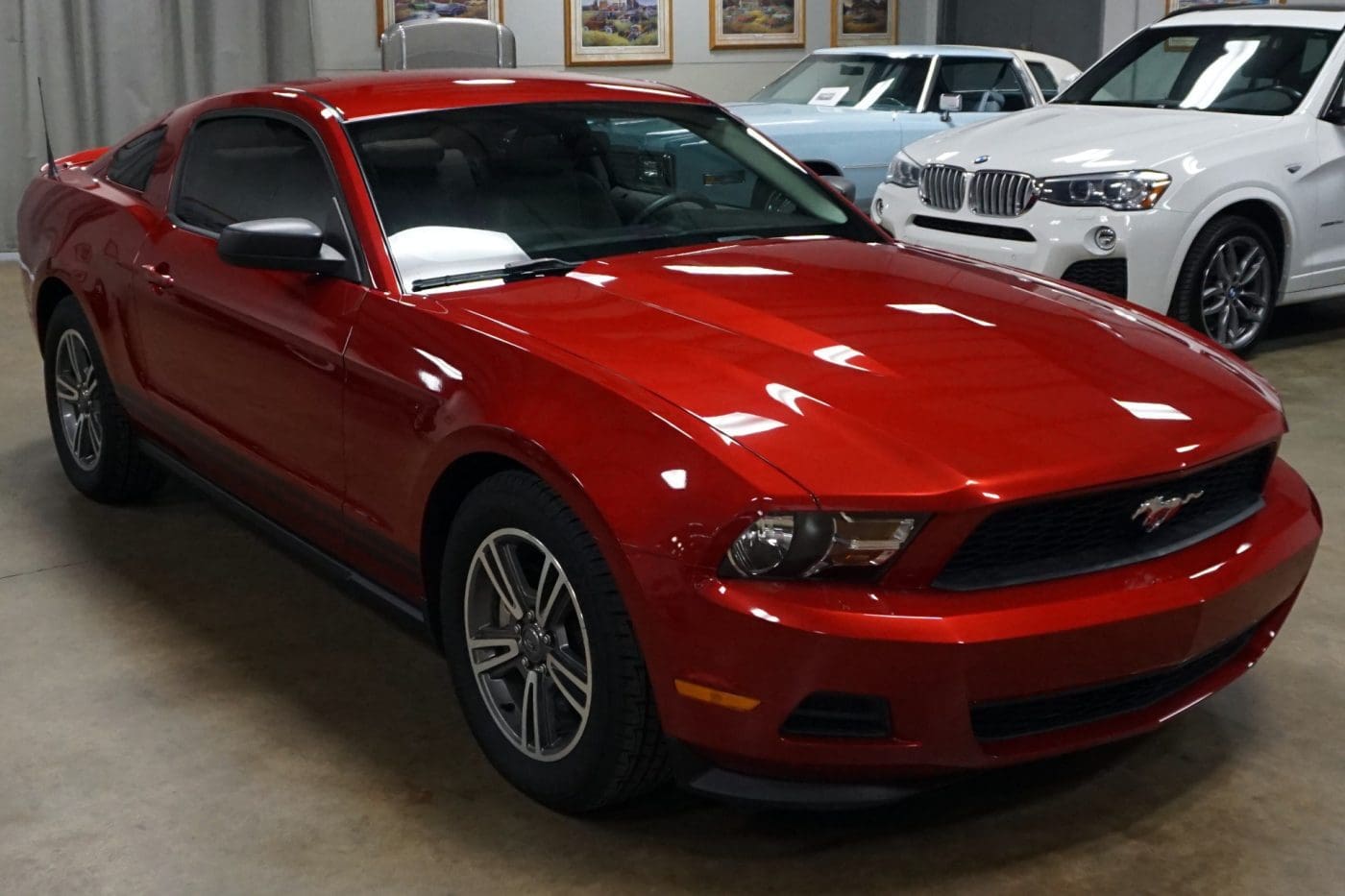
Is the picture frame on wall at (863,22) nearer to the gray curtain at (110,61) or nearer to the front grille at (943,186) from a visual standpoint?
the gray curtain at (110,61)

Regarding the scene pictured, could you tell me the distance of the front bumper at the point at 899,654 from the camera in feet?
6.95

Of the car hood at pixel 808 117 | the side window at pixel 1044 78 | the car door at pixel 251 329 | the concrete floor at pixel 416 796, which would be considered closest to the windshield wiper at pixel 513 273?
the car door at pixel 251 329

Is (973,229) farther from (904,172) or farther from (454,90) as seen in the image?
(454,90)

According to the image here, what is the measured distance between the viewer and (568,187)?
3219mm

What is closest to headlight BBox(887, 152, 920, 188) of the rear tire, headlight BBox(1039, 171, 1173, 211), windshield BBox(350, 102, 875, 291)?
headlight BBox(1039, 171, 1173, 211)

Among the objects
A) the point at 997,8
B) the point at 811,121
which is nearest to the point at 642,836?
the point at 811,121

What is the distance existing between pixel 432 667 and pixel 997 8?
34.3 ft

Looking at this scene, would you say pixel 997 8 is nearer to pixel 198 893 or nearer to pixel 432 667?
pixel 432 667

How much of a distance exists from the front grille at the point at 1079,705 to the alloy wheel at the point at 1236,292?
12.1 ft

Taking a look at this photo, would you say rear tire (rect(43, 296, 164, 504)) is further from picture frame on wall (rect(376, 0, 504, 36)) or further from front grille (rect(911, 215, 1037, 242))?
picture frame on wall (rect(376, 0, 504, 36))

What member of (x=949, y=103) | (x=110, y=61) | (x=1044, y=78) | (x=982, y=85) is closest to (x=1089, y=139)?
(x=949, y=103)

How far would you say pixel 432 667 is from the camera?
3207 millimetres

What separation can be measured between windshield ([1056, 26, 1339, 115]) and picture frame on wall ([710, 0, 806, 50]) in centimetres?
519

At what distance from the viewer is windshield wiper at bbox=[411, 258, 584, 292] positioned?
9.51ft
